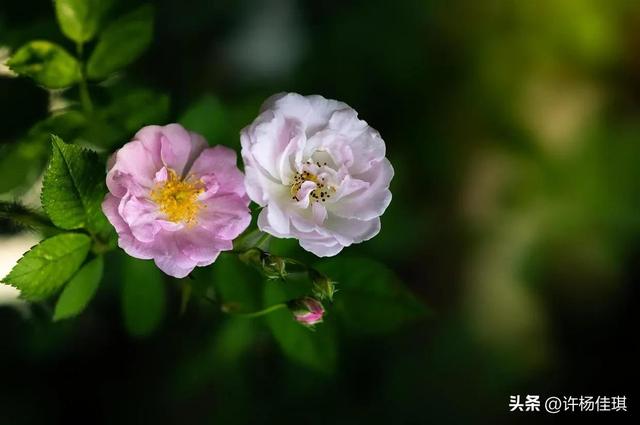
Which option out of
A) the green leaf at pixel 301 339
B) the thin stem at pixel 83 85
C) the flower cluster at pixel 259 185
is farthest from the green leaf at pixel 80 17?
the green leaf at pixel 301 339

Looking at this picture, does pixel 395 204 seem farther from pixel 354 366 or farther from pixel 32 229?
pixel 32 229

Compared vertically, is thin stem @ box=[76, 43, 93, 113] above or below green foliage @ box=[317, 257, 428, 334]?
above

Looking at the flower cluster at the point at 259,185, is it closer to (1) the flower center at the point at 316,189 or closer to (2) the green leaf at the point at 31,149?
(1) the flower center at the point at 316,189

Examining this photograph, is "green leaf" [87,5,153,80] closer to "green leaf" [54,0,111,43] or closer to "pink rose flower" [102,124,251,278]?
"green leaf" [54,0,111,43]

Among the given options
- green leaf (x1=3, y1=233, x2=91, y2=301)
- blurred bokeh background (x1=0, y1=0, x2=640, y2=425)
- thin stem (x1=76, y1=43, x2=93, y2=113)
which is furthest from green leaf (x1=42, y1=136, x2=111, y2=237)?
blurred bokeh background (x1=0, y1=0, x2=640, y2=425)

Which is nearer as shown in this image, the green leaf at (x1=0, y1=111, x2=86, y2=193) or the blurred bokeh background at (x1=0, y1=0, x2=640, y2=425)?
the green leaf at (x1=0, y1=111, x2=86, y2=193)

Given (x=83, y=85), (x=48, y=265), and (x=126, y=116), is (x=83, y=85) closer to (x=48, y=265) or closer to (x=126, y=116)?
(x=126, y=116)

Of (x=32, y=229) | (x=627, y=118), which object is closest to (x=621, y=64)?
(x=627, y=118)

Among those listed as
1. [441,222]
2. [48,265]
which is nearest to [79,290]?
[48,265]
